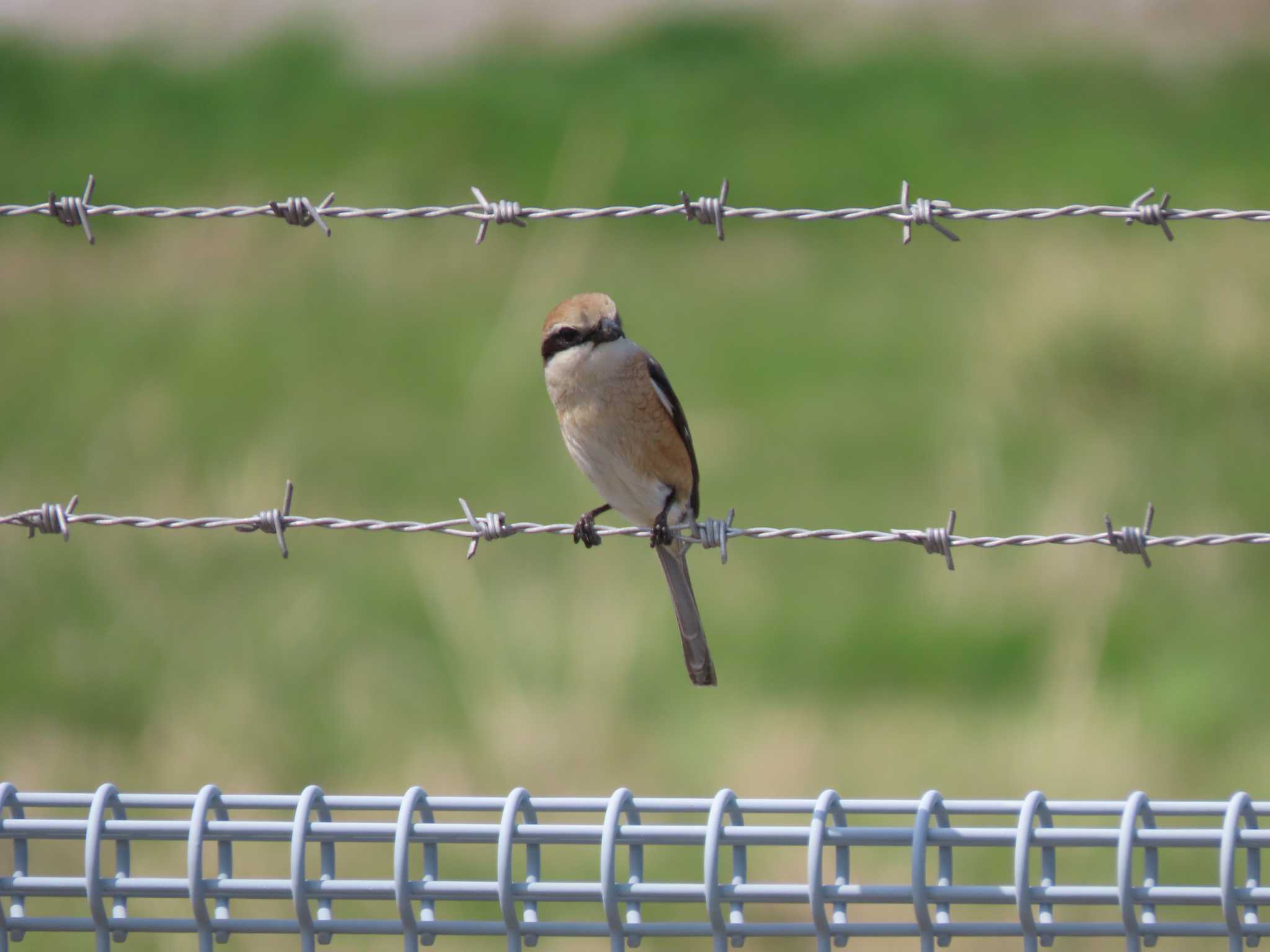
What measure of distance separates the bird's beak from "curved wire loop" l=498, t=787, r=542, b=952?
1.89 metres

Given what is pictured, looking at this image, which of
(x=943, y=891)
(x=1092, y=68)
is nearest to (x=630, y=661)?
(x=1092, y=68)

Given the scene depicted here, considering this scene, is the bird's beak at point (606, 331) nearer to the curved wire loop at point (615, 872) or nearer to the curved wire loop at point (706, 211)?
the curved wire loop at point (706, 211)

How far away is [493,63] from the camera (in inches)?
719

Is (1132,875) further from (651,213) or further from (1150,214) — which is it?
(651,213)

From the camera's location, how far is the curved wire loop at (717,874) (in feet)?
9.30

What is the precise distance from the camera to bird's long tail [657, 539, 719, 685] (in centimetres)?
470

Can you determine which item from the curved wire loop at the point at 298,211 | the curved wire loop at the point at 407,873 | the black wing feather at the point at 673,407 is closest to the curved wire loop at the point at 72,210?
the curved wire loop at the point at 298,211

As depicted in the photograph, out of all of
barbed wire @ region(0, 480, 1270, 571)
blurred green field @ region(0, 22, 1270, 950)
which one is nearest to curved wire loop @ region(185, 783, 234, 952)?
barbed wire @ region(0, 480, 1270, 571)

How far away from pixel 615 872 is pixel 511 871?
7.1 inches

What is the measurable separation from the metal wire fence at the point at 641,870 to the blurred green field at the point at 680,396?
776cm

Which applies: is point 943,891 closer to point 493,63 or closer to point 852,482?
point 852,482

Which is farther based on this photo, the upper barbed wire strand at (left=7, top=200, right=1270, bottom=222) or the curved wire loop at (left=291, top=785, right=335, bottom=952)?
the upper barbed wire strand at (left=7, top=200, right=1270, bottom=222)

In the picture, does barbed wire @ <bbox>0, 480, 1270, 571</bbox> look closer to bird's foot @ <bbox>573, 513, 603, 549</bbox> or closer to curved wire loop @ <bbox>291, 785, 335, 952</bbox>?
bird's foot @ <bbox>573, 513, 603, 549</bbox>

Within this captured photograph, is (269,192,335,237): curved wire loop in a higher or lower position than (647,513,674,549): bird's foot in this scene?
higher
